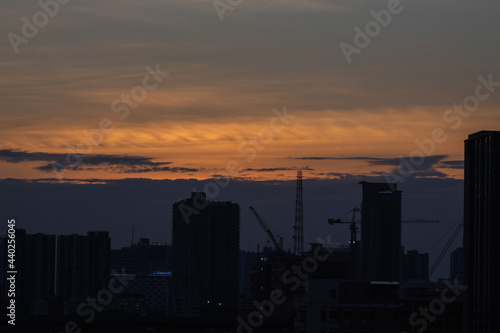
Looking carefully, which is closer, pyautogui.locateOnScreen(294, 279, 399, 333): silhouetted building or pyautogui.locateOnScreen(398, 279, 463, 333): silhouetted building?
pyautogui.locateOnScreen(294, 279, 399, 333): silhouetted building

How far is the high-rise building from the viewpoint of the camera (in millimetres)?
134000

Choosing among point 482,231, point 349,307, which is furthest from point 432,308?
point 349,307

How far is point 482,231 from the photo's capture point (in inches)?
5561

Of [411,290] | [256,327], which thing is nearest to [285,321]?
[256,327]

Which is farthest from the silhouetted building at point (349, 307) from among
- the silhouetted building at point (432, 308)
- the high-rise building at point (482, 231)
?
the high-rise building at point (482, 231)

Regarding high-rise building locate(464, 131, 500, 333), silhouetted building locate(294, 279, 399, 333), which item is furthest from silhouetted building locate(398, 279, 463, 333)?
silhouetted building locate(294, 279, 399, 333)

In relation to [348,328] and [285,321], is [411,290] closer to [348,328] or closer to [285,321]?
[285,321]

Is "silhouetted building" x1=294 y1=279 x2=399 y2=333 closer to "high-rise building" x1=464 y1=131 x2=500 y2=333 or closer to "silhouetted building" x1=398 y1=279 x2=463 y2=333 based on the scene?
"silhouetted building" x1=398 y1=279 x2=463 y2=333

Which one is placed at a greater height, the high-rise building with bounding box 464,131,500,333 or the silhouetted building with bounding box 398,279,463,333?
the high-rise building with bounding box 464,131,500,333

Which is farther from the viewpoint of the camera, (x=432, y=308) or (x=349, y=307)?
(x=432, y=308)

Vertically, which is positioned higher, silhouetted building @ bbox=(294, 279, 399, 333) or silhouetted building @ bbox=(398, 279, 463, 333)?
silhouetted building @ bbox=(294, 279, 399, 333)

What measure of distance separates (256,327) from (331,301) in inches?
2968

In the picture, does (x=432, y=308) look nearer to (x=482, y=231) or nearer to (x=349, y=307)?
(x=482, y=231)

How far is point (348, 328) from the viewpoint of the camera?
7375 cm
